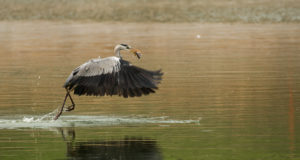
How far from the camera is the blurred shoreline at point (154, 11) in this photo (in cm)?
5006

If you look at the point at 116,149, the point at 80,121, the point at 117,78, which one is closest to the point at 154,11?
the point at 80,121

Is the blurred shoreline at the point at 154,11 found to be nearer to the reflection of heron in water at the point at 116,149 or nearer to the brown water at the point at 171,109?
the brown water at the point at 171,109

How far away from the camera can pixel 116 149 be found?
9.66m

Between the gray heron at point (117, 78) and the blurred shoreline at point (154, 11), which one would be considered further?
the blurred shoreline at point (154, 11)

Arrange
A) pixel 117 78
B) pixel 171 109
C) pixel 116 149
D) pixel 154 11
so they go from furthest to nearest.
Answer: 1. pixel 154 11
2. pixel 171 109
3. pixel 117 78
4. pixel 116 149

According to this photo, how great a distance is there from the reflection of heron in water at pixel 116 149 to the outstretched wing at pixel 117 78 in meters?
1.25

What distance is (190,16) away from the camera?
51.8 metres

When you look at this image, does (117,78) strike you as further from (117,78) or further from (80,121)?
(80,121)

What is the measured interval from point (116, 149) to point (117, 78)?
212cm

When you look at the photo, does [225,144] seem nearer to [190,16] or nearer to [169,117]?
[169,117]

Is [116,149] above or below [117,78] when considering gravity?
below

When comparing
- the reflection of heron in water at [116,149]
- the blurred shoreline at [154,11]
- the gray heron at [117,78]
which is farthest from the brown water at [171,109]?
the blurred shoreline at [154,11]

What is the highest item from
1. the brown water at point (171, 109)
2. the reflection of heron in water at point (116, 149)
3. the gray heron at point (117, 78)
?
the gray heron at point (117, 78)

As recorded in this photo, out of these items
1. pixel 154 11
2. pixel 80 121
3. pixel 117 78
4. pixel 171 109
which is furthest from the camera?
pixel 154 11
